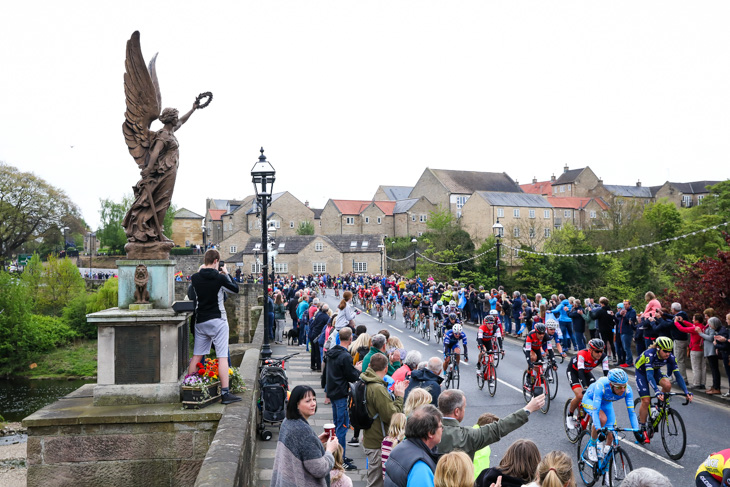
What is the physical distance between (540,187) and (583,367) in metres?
114

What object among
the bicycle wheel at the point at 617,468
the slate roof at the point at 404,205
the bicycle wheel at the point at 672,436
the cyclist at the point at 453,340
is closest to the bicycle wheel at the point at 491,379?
the cyclist at the point at 453,340

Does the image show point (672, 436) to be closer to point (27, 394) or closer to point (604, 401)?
point (604, 401)

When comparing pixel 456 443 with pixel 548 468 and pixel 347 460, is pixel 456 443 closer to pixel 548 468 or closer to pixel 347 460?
pixel 548 468

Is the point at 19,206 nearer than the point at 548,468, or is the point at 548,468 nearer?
the point at 548,468

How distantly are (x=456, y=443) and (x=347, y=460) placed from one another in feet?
12.9

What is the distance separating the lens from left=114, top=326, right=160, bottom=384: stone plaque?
697cm

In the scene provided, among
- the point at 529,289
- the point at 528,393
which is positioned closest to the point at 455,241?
the point at 529,289

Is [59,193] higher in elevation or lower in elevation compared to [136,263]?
higher

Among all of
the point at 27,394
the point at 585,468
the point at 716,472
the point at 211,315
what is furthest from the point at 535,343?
the point at 27,394

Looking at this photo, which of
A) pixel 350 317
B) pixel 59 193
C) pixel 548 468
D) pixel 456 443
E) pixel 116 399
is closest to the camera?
pixel 548 468

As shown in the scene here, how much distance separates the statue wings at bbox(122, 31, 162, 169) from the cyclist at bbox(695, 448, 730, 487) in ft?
22.8

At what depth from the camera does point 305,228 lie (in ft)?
324

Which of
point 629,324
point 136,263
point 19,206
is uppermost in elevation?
point 19,206

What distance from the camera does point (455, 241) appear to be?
59094 millimetres
